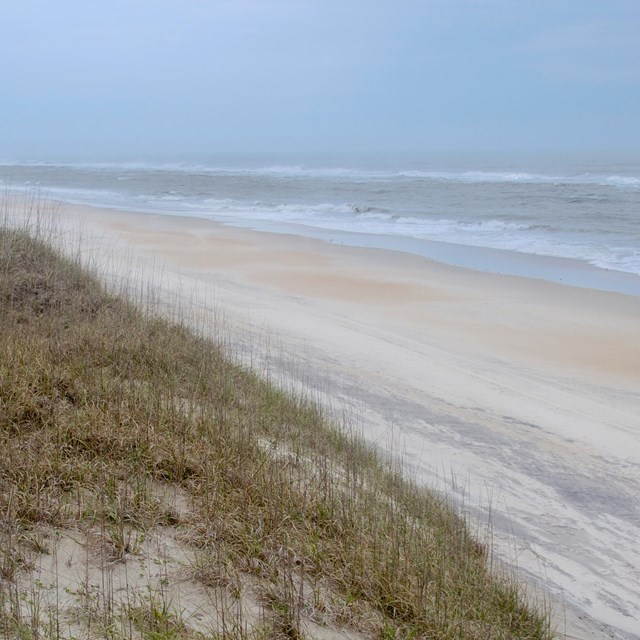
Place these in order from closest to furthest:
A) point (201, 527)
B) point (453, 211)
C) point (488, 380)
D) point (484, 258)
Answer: point (201, 527)
point (488, 380)
point (484, 258)
point (453, 211)

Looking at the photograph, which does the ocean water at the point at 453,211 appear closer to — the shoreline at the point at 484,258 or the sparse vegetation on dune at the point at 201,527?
the shoreline at the point at 484,258

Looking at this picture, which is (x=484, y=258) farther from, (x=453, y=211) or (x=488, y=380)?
(x=453, y=211)

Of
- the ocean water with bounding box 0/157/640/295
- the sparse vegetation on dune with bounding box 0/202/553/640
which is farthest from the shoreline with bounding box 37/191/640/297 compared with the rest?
the sparse vegetation on dune with bounding box 0/202/553/640

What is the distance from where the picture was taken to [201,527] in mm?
3844

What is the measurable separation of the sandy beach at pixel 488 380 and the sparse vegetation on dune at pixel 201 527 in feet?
2.73

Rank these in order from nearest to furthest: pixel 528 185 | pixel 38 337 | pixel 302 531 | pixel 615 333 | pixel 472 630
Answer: pixel 472 630 → pixel 302 531 → pixel 38 337 → pixel 615 333 → pixel 528 185

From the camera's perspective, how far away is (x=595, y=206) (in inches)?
1312

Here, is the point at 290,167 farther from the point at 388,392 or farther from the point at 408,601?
the point at 408,601

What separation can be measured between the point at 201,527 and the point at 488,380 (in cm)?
592

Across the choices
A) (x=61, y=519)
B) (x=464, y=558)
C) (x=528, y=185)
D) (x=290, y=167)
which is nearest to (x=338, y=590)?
(x=464, y=558)

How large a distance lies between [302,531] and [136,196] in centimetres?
3984

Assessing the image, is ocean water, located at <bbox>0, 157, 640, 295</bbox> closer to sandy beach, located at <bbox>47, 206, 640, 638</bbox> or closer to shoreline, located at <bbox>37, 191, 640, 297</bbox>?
shoreline, located at <bbox>37, 191, 640, 297</bbox>

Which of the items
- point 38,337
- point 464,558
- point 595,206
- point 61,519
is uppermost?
point 595,206

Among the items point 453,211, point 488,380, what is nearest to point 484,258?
point 488,380
